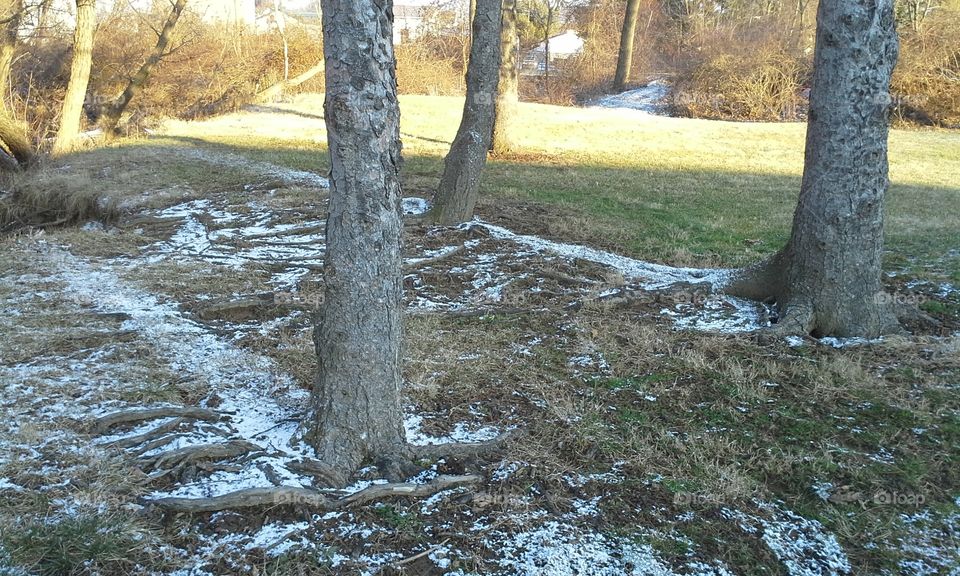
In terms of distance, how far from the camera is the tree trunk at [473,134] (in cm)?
942

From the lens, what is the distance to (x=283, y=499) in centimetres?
355

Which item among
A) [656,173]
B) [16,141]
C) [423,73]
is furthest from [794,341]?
[423,73]

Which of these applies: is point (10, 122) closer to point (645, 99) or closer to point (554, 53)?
point (645, 99)

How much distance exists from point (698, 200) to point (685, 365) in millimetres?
7474

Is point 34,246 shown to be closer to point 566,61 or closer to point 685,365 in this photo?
point 685,365

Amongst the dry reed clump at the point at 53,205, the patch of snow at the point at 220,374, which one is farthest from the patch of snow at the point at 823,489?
the dry reed clump at the point at 53,205

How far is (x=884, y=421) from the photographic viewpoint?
4469 mm

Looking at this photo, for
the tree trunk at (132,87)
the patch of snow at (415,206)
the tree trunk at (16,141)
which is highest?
the tree trunk at (132,87)

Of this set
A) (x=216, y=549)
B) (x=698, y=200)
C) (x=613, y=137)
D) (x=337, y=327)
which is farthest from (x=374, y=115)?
Result: (x=613, y=137)

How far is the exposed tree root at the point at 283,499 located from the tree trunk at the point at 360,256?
0.54ft

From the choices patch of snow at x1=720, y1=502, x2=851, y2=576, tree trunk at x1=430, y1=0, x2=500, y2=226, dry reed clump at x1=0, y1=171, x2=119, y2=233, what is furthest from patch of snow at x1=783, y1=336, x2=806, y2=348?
dry reed clump at x1=0, y1=171, x2=119, y2=233

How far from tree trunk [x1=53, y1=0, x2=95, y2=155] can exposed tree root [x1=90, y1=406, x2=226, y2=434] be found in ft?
47.7

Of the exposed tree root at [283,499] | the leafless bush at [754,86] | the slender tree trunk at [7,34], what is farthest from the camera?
the leafless bush at [754,86]

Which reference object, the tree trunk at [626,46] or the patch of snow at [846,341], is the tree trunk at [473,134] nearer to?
the patch of snow at [846,341]
